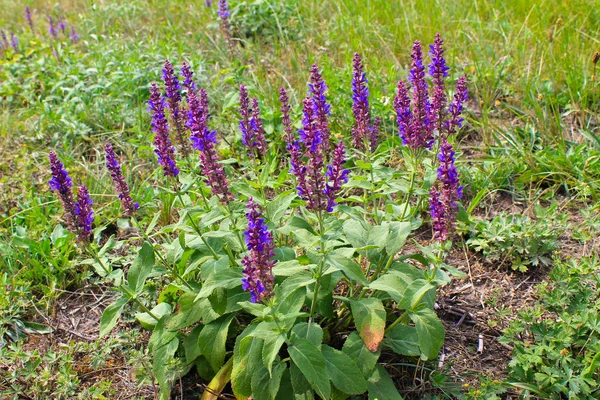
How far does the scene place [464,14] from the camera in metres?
6.41

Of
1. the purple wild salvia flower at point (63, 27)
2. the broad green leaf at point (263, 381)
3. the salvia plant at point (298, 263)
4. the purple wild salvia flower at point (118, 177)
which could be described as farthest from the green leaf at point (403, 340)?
the purple wild salvia flower at point (63, 27)

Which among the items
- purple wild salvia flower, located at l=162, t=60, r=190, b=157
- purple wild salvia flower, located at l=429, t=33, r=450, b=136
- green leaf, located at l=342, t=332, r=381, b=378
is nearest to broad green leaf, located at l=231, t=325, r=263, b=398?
green leaf, located at l=342, t=332, r=381, b=378


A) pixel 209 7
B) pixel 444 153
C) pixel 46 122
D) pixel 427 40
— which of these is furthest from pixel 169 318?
pixel 209 7

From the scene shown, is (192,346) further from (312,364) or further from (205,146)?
(205,146)

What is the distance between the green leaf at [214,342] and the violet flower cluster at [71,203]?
32.1 inches

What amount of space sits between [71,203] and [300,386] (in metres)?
1.49

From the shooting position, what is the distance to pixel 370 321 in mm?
2689

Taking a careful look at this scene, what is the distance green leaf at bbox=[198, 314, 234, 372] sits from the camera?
2.91 metres

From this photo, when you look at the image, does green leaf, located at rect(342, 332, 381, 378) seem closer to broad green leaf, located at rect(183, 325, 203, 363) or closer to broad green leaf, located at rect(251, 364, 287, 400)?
broad green leaf, located at rect(251, 364, 287, 400)

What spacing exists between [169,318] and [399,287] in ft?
4.22

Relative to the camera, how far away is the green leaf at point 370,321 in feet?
8.71

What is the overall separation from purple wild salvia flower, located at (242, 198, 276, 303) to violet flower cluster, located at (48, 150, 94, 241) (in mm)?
1033

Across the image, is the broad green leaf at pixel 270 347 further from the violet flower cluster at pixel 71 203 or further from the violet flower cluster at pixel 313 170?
the violet flower cluster at pixel 71 203

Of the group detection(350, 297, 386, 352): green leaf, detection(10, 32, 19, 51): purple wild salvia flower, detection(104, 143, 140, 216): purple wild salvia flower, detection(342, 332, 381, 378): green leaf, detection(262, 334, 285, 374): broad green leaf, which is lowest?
detection(342, 332, 381, 378): green leaf
